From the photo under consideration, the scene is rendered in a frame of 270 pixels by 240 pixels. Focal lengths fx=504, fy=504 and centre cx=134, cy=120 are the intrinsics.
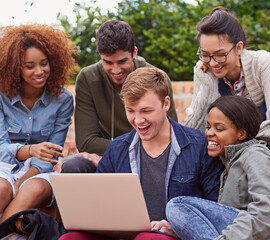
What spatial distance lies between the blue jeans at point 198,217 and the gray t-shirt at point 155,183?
1.00 feet

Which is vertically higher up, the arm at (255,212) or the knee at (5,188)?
the arm at (255,212)

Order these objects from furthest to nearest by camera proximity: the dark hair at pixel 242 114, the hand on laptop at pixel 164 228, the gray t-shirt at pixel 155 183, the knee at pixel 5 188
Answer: the knee at pixel 5 188
the gray t-shirt at pixel 155 183
the dark hair at pixel 242 114
the hand on laptop at pixel 164 228

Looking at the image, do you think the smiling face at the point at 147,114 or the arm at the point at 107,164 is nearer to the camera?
the smiling face at the point at 147,114

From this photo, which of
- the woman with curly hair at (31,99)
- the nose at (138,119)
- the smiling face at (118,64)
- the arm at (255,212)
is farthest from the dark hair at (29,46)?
the arm at (255,212)

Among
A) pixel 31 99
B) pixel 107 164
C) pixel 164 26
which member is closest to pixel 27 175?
pixel 31 99

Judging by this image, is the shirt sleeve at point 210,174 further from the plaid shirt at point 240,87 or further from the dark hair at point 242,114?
the plaid shirt at point 240,87

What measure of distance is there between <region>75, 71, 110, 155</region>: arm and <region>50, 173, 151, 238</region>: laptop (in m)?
1.02

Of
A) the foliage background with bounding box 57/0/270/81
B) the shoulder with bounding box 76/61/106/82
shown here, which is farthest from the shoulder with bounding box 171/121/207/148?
the foliage background with bounding box 57/0/270/81

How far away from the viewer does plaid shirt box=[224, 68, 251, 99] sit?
10.5ft

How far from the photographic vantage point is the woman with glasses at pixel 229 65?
3127 mm

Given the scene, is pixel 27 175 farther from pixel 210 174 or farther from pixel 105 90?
pixel 210 174

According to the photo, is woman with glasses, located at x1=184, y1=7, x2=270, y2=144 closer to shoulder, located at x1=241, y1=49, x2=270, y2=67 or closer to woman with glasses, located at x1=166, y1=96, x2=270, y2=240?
shoulder, located at x1=241, y1=49, x2=270, y2=67

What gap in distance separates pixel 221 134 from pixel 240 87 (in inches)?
24.8

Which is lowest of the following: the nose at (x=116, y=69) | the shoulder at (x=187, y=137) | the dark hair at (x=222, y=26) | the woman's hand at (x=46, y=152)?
the woman's hand at (x=46, y=152)
